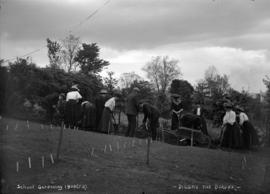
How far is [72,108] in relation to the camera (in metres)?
10.4

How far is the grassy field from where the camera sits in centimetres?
671

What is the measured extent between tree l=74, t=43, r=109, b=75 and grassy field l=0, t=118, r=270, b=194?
3.69 feet

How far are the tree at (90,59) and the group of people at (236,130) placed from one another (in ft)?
8.26

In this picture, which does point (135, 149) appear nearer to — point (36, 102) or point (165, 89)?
point (165, 89)

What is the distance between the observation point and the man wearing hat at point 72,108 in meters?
10.0

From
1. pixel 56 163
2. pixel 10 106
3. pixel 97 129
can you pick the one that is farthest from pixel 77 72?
pixel 97 129

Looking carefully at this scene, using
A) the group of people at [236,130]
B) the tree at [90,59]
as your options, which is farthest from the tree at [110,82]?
the group of people at [236,130]

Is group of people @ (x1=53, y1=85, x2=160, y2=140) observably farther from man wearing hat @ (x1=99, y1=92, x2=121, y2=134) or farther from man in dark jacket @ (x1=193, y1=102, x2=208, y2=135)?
man in dark jacket @ (x1=193, y1=102, x2=208, y2=135)

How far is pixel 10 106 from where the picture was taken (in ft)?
28.0

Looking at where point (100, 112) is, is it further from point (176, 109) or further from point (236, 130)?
point (236, 130)

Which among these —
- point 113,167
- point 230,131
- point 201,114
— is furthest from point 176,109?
point 113,167

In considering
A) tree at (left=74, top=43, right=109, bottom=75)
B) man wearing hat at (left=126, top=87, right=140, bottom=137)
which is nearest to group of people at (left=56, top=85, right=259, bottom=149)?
man wearing hat at (left=126, top=87, right=140, bottom=137)

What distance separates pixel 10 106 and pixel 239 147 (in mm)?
4139
